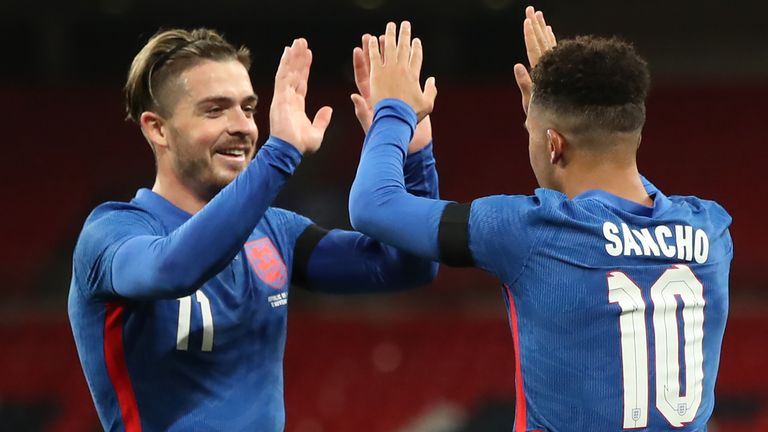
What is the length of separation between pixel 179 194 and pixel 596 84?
4.11ft

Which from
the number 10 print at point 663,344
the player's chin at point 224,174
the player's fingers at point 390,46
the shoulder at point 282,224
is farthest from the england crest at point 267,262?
the number 10 print at point 663,344

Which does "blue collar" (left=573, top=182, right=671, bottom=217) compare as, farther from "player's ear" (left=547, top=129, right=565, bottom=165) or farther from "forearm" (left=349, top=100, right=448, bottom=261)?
"forearm" (left=349, top=100, right=448, bottom=261)

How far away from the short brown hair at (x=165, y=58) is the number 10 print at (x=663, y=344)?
132cm

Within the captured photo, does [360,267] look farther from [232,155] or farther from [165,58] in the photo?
[165,58]

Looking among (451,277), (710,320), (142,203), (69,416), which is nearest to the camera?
(710,320)

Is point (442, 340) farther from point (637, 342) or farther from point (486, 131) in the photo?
point (637, 342)

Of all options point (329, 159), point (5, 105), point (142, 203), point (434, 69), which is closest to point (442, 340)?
point (329, 159)

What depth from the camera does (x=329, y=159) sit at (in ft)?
44.0

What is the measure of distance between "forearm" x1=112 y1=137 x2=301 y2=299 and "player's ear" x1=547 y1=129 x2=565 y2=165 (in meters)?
0.63

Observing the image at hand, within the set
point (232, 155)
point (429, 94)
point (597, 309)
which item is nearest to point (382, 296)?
point (232, 155)

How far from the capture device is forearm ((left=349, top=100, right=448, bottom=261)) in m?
2.49

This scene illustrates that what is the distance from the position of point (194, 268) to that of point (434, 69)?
12.2 m

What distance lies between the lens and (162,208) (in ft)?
9.91

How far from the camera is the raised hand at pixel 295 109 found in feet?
8.71
